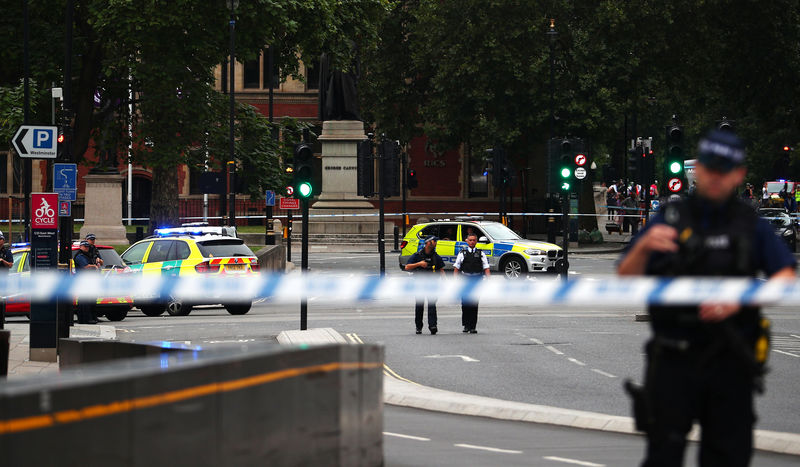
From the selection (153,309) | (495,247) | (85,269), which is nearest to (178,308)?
(153,309)

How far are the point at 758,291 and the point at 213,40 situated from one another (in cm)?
3366

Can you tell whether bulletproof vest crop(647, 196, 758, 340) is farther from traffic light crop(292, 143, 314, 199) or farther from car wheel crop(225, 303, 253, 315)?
car wheel crop(225, 303, 253, 315)

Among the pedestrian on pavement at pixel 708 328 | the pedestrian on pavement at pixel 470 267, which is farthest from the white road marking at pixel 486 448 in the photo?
the pedestrian on pavement at pixel 470 267

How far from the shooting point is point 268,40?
40188 millimetres

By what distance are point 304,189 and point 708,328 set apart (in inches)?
639

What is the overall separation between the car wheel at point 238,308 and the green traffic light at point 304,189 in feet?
21.6

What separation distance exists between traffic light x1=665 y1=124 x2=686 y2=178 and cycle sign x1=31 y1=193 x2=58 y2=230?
35.9ft

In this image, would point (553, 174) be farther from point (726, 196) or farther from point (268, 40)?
point (726, 196)

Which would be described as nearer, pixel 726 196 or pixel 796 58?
pixel 726 196

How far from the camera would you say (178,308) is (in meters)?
28.5

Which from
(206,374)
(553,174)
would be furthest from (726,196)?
(553,174)

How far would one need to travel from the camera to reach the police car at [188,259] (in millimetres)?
27641

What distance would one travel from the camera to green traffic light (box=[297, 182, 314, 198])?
2156 cm

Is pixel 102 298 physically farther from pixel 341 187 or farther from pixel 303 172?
pixel 341 187
